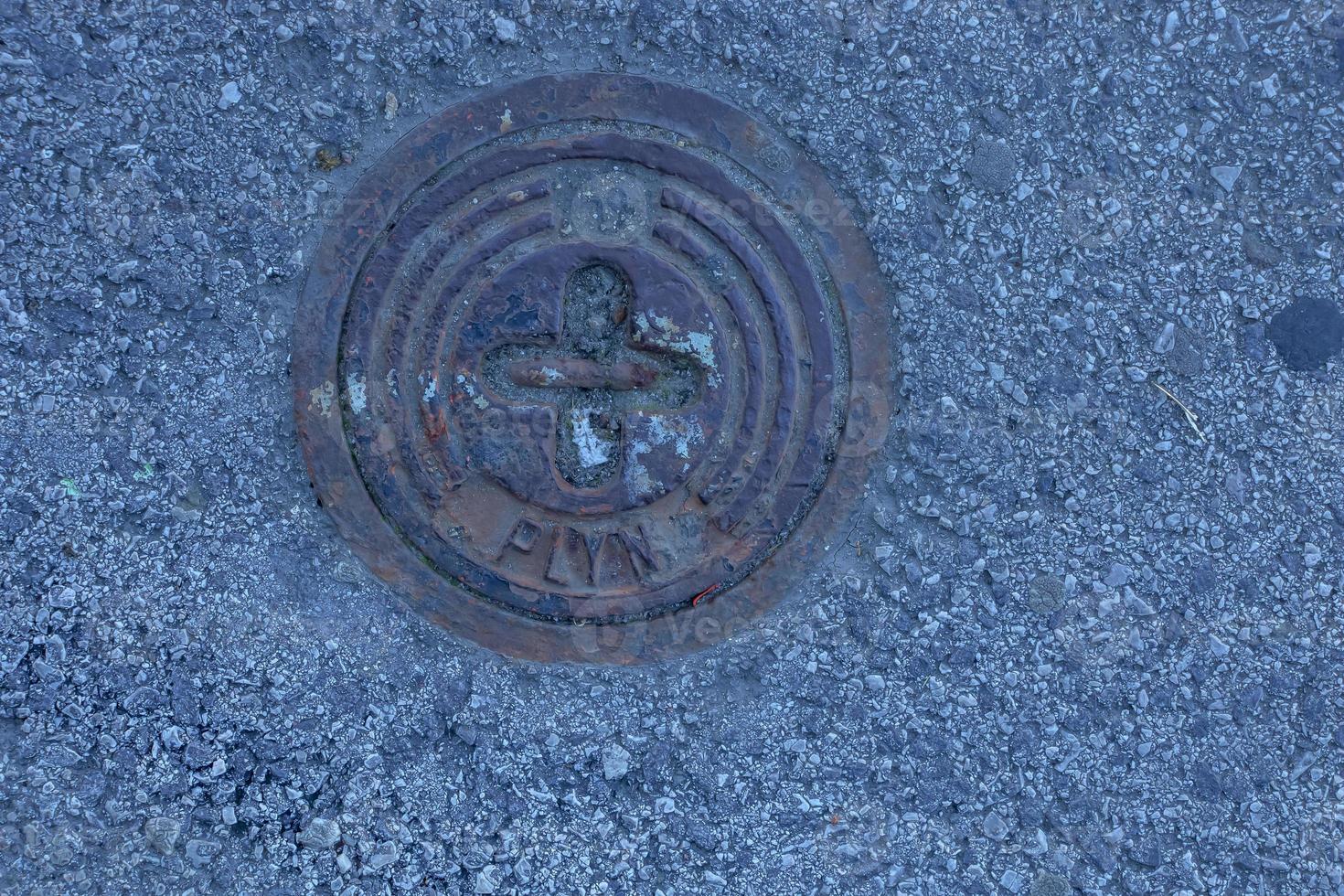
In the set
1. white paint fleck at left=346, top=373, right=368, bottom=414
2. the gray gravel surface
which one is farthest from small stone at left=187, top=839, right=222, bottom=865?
white paint fleck at left=346, top=373, right=368, bottom=414

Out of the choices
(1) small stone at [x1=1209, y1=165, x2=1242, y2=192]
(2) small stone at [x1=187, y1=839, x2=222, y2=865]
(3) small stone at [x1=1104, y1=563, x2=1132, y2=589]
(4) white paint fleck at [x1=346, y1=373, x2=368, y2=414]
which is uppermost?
(1) small stone at [x1=1209, y1=165, x2=1242, y2=192]

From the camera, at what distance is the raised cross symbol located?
1729 mm

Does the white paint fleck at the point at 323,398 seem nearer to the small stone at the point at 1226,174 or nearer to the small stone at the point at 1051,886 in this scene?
the small stone at the point at 1051,886

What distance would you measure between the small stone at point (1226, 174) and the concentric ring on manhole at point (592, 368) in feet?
2.23

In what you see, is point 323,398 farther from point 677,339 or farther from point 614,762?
point 614,762

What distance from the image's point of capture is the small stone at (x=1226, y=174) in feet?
5.95

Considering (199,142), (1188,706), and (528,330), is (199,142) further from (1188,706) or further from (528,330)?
(1188,706)

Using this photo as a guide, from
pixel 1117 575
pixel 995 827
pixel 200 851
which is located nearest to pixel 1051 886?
pixel 995 827

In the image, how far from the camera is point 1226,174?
182 cm

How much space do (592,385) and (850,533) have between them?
57 cm

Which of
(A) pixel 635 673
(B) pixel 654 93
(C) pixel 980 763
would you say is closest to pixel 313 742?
(A) pixel 635 673

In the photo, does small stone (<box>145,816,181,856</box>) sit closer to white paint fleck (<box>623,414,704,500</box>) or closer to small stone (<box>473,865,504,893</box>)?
small stone (<box>473,865,504,893</box>)

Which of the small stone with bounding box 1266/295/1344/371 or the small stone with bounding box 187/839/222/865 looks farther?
the small stone with bounding box 1266/295/1344/371

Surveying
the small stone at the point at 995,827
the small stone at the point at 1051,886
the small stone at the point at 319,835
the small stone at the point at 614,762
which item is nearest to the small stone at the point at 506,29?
the small stone at the point at 614,762
